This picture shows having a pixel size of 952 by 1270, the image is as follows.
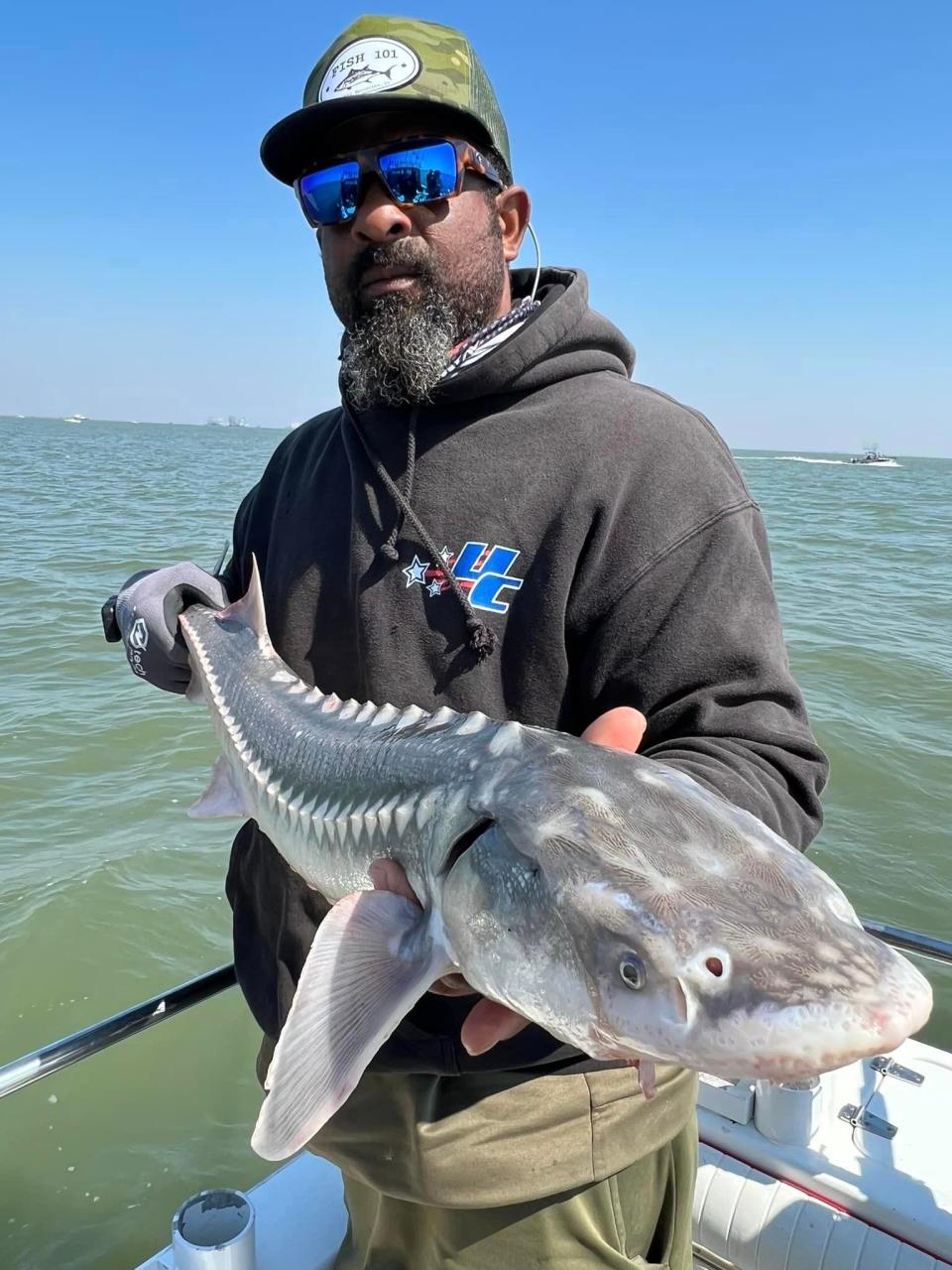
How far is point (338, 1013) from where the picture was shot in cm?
159

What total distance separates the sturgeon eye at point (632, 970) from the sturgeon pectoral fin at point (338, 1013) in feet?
1.43

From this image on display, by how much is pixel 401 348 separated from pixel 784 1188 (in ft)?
9.21

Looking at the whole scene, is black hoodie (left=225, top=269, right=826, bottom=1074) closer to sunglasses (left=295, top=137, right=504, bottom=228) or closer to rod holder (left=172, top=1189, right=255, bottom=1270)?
sunglasses (left=295, top=137, right=504, bottom=228)

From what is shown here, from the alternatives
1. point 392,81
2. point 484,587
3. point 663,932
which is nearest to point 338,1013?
point 663,932

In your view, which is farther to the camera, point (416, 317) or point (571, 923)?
point (416, 317)

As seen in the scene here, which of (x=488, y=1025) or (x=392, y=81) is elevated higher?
(x=392, y=81)

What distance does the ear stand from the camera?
2568 millimetres

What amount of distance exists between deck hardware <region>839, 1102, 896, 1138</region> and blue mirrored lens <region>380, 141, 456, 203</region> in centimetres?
Answer: 315

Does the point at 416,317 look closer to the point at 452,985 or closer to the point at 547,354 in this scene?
the point at 547,354

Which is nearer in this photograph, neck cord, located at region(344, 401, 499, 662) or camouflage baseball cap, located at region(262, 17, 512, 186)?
neck cord, located at region(344, 401, 499, 662)

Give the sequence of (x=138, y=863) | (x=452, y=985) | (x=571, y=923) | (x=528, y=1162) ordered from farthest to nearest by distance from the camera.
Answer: (x=138, y=863)
(x=528, y=1162)
(x=452, y=985)
(x=571, y=923)

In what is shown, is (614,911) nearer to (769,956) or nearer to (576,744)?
(769,956)

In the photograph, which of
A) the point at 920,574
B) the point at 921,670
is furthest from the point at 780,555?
the point at 921,670

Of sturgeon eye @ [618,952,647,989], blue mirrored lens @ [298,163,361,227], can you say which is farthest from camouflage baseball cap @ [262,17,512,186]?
sturgeon eye @ [618,952,647,989]
